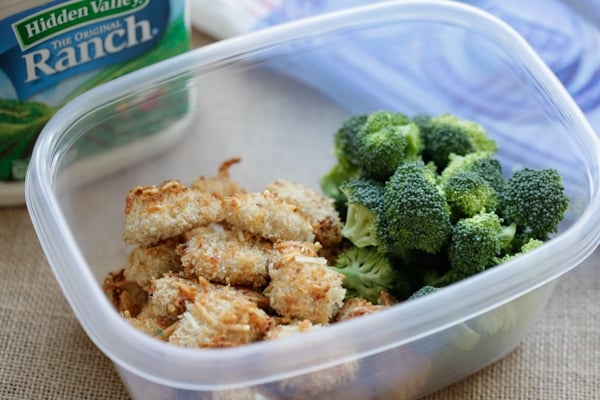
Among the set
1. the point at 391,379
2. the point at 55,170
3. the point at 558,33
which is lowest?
the point at 391,379

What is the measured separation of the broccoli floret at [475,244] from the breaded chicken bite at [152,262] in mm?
490

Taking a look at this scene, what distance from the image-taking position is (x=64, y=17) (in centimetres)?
162

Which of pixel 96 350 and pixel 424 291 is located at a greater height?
pixel 424 291

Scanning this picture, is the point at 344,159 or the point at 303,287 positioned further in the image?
the point at 344,159

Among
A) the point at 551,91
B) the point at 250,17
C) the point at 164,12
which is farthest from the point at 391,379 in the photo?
the point at 250,17

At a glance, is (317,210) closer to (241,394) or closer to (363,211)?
(363,211)

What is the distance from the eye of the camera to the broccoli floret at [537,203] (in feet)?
4.83

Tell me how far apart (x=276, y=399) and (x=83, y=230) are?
0.68 m

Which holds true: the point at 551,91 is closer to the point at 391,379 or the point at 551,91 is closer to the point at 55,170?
the point at 391,379

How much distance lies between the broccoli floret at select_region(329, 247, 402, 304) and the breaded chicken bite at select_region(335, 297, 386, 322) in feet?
0.20

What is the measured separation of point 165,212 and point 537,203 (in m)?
0.65

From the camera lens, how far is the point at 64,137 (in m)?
1.57

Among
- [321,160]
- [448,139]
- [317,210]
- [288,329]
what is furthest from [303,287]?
[321,160]

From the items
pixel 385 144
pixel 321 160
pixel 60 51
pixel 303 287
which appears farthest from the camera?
pixel 321 160
